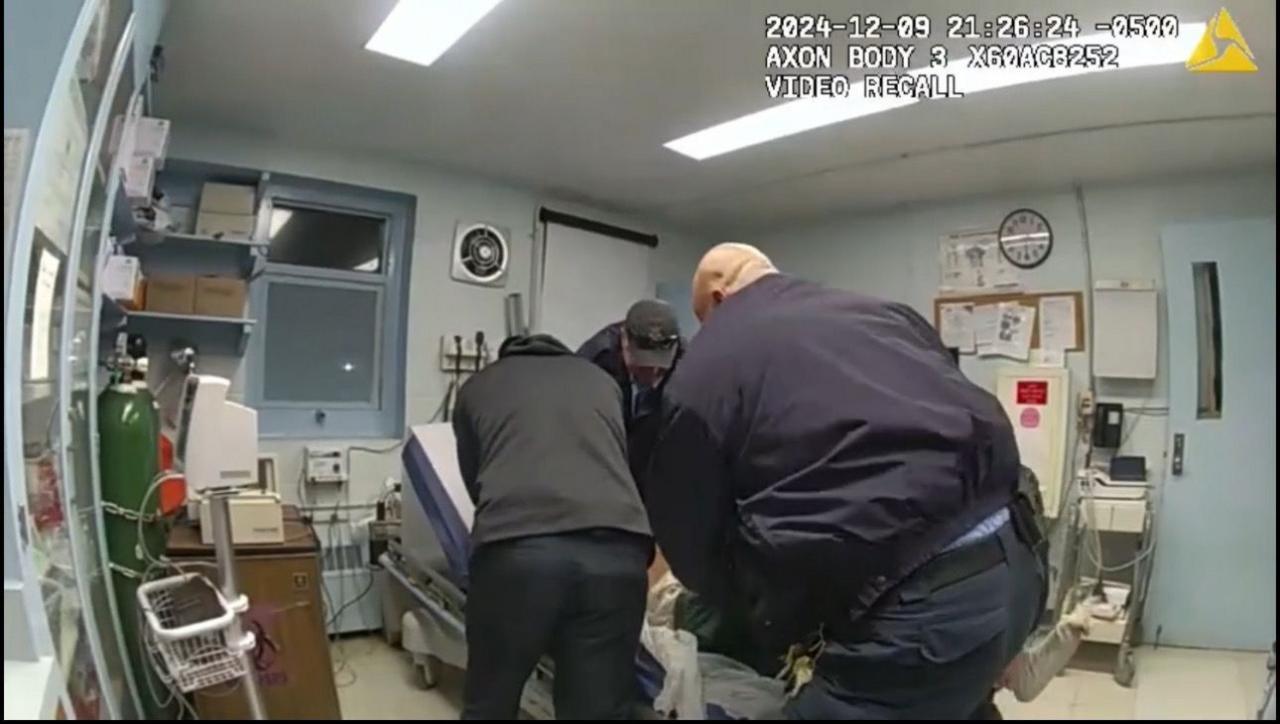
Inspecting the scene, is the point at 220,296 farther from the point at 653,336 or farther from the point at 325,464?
the point at 653,336

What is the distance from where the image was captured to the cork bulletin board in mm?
2857

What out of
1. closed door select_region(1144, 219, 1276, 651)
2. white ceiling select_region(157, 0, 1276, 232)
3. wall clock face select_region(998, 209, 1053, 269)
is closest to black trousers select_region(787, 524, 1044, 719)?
white ceiling select_region(157, 0, 1276, 232)

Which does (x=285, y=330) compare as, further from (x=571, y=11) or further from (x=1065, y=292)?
(x=1065, y=292)

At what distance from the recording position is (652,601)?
4.73ft

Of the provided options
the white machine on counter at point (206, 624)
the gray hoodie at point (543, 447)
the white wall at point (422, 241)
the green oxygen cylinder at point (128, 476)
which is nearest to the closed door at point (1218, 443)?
the white wall at point (422, 241)

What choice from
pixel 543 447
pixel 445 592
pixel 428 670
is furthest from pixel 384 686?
pixel 543 447

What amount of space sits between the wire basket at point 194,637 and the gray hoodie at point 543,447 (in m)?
0.36

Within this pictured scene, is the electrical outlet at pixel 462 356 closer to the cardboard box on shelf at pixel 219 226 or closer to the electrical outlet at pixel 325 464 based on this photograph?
the electrical outlet at pixel 325 464

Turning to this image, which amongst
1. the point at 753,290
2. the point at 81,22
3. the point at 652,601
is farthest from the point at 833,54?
the point at 81,22

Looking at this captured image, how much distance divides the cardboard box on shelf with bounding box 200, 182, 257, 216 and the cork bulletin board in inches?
89.0

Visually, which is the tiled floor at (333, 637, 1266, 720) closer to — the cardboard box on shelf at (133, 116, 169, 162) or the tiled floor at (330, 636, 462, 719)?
the tiled floor at (330, 636, 462, 719)

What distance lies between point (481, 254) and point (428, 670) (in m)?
1.48

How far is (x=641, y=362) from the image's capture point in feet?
4.77

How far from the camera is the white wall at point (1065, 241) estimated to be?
8.22ft
